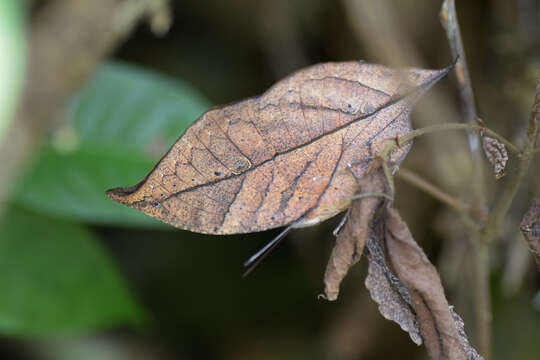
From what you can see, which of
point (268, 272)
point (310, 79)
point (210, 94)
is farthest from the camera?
point (210, 94)

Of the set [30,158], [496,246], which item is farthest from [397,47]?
[30,158]

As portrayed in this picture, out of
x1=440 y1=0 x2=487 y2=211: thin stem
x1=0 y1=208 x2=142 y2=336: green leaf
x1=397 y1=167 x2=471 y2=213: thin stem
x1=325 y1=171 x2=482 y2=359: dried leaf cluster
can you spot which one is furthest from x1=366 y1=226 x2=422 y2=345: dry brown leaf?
x1=0 y1=208 x2=142 y2=336: green leaf

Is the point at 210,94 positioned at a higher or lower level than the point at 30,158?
lower

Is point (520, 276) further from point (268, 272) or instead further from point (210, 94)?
point (210, 94)

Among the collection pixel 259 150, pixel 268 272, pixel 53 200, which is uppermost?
pixel 53 200

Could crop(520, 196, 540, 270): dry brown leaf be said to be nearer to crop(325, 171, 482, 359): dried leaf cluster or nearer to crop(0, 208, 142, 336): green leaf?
crop(325, 171, 482, 359): dried leaf cluster

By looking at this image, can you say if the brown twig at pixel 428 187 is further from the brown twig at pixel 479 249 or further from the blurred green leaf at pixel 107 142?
the blurred green leaf at pixel 107 142

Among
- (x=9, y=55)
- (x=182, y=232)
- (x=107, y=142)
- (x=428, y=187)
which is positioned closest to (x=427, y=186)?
(x=428, y=187)

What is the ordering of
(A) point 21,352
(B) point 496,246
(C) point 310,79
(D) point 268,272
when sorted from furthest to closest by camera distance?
(D) point 268,272
(A) point 21,352
(B) point 496,246
(C) point 310,79
